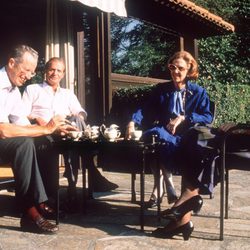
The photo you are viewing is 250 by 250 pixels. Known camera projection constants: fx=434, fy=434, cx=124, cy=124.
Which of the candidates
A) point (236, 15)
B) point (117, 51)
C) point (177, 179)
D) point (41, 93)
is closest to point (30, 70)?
point (41, 93)

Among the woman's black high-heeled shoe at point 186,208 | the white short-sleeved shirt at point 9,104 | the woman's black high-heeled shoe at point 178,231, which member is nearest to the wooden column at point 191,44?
the white short-sleeved shirt at point 9,104

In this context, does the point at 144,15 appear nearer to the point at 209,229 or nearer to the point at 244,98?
the point at 244,98

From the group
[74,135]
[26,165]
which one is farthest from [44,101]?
[26,165]

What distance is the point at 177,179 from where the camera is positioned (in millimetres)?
6035

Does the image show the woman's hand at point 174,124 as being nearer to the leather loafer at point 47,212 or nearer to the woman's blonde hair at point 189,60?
the woman's blonde hair at point 189,60

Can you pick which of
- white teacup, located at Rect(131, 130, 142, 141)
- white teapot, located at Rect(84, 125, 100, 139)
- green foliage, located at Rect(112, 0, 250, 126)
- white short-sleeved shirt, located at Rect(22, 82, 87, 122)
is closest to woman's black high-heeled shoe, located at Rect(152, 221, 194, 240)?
white teacup, located at Rect(131, 130, 142, 141)

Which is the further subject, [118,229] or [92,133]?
[92,133]

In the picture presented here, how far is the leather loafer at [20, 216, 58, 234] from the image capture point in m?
3.35

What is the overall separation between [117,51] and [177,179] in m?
7.13

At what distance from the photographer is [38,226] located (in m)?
3.37

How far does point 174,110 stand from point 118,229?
1300 mm

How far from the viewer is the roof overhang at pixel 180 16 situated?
843cm

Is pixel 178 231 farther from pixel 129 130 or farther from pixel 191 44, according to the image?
pixel 191 44

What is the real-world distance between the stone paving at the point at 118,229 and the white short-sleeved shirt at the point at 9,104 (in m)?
0.88
